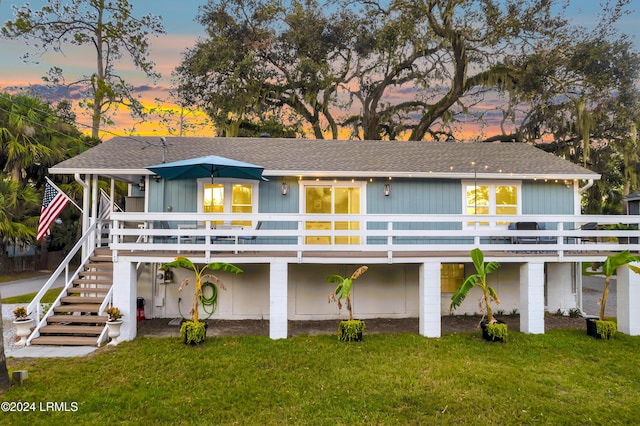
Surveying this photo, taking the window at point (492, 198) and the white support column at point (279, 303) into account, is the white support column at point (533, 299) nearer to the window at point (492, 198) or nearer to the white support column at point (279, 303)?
the window at point (492, 198)

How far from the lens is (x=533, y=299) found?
8.46 meters

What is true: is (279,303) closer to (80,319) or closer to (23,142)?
(80,319)

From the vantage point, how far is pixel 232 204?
34.0 feet

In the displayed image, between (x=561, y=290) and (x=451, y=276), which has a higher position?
(x=451, y=276)

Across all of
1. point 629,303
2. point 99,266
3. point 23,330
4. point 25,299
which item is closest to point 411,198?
point 629,303

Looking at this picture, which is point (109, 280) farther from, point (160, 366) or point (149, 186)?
point (160, 366)

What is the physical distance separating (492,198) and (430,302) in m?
4.27

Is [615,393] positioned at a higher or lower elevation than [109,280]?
lower

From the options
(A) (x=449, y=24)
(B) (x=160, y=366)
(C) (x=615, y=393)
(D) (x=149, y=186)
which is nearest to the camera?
(C) (x=615, y=393)

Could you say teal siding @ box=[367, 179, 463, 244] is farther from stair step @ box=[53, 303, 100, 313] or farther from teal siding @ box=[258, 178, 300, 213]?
stair step @ box=[53, 303, 100, 313]

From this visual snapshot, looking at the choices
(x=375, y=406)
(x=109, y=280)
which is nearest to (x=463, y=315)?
(x=375, y=406)

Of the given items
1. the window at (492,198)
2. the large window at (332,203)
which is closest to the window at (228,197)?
the large window at (332,203)

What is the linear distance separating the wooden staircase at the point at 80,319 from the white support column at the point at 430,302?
6.62 meters

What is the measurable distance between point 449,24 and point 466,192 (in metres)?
12.0
